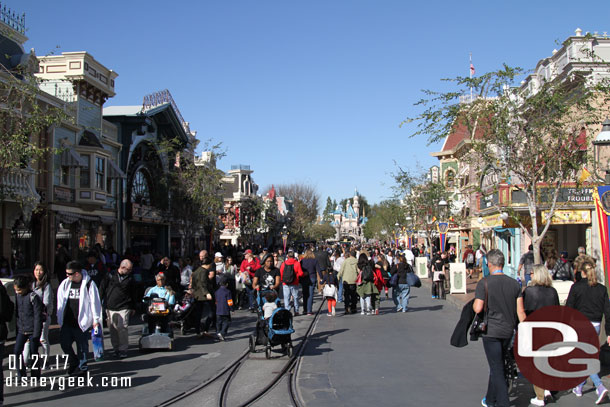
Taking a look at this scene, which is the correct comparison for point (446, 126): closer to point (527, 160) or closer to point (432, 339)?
point (527, 160)

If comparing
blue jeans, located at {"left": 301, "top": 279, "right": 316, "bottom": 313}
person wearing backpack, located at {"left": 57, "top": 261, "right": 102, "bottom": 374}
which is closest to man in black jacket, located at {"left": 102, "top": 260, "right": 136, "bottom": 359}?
person wearing backpack, located at {"left": 57, "top": 261, "right": 102, "bottom": 374}

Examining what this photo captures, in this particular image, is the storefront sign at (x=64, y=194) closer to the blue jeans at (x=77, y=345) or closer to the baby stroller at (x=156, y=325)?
the baby stroller at (x=156, y=325)

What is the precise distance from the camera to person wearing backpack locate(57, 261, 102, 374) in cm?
907

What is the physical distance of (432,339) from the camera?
40.5 ft

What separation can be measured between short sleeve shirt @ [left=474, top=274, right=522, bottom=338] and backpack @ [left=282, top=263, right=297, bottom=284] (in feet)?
29.8

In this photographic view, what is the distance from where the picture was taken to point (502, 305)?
6605 millimetres

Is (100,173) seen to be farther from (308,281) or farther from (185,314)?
(185,314)

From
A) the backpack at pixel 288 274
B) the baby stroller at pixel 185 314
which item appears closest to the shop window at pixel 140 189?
the backpack at pixel 288 274

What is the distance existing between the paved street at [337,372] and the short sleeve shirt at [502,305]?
→ 1.13m

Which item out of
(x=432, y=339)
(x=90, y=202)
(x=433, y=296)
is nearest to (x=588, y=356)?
(x=432, y=339)

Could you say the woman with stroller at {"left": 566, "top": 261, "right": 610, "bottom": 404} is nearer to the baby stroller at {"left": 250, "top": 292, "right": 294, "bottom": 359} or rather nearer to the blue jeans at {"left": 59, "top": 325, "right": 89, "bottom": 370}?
the baby stroller at {"left": 250, "top": 292, "right": 294, "bottom": 359}

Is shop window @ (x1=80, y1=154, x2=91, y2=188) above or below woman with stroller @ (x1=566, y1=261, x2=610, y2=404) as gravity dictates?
above

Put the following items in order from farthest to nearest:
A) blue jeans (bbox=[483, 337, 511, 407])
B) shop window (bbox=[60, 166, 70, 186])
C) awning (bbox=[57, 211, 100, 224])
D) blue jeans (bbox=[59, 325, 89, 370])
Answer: shop window (bbox=[60, 166, 70, 186]), awning (bbox=[57, 211, 100, 224]), blue jeans (bbox=[59, 325, 89, 370]), blue jeans (bbox=[483, 337, 511, 407])

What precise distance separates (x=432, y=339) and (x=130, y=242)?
78.8 feet
